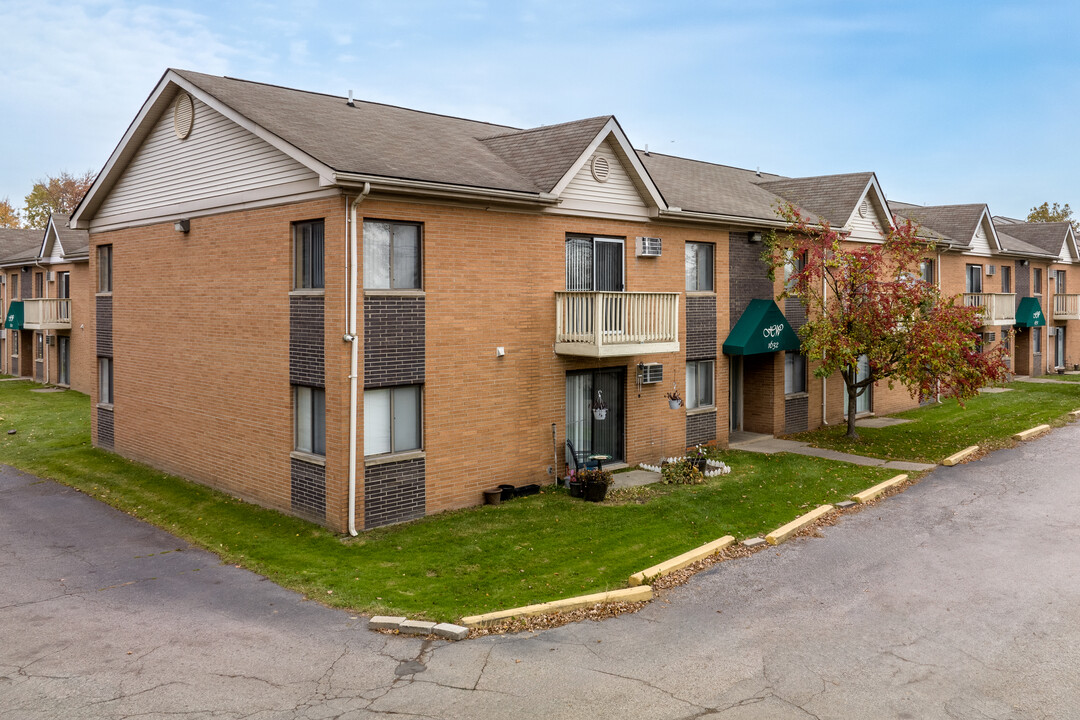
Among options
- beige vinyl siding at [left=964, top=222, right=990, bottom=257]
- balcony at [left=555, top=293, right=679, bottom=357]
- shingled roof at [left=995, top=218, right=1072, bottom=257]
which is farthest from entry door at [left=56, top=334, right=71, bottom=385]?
Result: shingled roof at [left=995, top=218, right=1072, bottom=257]

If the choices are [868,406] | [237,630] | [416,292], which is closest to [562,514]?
[416,292]

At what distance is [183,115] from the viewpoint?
56.6 ft

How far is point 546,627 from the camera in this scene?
9758 mm

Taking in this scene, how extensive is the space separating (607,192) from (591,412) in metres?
4.87

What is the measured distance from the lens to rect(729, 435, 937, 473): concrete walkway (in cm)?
1888

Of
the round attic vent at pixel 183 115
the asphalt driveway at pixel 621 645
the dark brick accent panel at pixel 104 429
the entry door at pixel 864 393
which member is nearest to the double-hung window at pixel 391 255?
the asphalt driveway at pixel 621 645

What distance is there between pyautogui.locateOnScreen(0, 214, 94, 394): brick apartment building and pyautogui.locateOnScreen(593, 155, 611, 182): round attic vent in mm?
24032

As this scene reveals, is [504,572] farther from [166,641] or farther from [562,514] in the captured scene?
[166,641]

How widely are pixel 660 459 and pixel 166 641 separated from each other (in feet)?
39.9

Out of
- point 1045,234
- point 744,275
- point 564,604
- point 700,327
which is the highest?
point 1045,234

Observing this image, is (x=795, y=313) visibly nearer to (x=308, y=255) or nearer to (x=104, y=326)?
(x=308, y=255)

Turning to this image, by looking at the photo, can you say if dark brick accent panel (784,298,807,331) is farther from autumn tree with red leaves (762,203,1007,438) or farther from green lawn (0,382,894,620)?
green lawn (0,382,894,620)

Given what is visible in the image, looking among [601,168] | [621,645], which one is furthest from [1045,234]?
[621,645]

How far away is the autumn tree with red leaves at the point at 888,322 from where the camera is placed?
19.7 m
